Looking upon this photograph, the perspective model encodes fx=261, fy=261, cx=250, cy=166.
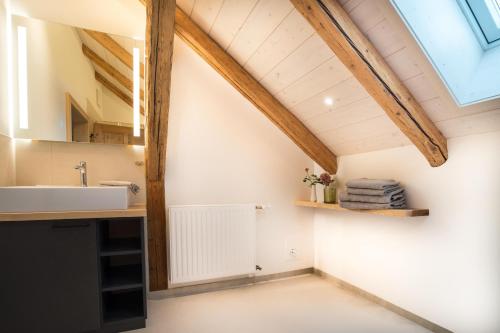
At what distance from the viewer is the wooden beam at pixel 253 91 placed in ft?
6.42

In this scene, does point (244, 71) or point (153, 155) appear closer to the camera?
point (153, 155)

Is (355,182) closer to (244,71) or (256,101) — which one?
(256,101)

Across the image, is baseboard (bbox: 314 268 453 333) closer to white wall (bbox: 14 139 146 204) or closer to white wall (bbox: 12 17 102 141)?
white wall (bbox: 14 139 146 204)

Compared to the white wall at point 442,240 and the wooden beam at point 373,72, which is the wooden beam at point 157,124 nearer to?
the wooden beam at point 373,72

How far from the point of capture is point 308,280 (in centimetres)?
249

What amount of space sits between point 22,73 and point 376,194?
2.47 meters

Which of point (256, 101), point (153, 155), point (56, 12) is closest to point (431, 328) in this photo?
point (256, 101)

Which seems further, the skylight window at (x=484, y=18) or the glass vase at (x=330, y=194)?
the glass vase at (x=330, y=194)

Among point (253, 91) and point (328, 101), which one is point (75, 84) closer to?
point (253, 91)

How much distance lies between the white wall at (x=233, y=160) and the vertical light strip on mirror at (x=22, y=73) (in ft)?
3.09

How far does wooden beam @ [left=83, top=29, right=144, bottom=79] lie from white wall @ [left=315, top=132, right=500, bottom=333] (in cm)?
202

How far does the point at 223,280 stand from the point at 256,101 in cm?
159

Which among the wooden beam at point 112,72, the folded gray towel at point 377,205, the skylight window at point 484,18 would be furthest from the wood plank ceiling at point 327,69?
the wooden beam at point 112,72

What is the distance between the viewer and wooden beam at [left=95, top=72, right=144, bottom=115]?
197 cm
